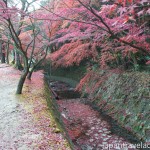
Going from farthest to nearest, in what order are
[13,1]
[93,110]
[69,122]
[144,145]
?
[13,1] < [93,110] < [69,122] < [144,145]

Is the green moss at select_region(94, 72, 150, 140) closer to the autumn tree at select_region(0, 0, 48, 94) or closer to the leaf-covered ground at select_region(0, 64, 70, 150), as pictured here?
the leaf-covered ground at select_region(0, 64, 70, 150)

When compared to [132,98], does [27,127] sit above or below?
above

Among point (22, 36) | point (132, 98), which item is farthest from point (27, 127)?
point (22, 36)

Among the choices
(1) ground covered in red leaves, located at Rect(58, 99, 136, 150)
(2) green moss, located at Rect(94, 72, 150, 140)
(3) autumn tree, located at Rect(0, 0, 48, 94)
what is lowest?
(1) ground covered in red leaves, located at Rect(58, 99, 136, 150)

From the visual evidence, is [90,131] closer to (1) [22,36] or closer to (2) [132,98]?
(2) [132,98]

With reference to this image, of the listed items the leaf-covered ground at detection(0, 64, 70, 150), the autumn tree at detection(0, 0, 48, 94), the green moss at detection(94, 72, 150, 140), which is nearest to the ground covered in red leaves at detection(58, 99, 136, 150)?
the green moss at detection(94, 72, 150, 140)

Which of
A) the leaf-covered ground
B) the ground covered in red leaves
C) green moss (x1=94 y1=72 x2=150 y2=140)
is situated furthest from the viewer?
green moss (x1=94 y1=72 x2=150 y2=140)

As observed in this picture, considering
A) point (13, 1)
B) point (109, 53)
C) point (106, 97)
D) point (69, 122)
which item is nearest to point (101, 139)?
point (69, 122)

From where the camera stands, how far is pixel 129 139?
5.75 meters

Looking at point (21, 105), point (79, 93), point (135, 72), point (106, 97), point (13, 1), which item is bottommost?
point (79, 93)

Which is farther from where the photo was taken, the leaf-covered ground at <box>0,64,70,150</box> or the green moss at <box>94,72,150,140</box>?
the green moss at <box>94,72,150,140</box>

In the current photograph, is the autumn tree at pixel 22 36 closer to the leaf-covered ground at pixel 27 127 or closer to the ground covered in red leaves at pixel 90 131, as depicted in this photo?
the leaf-covered ground at pixel 27 127

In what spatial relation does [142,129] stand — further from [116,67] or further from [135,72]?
[116,67]

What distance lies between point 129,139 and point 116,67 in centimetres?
495
